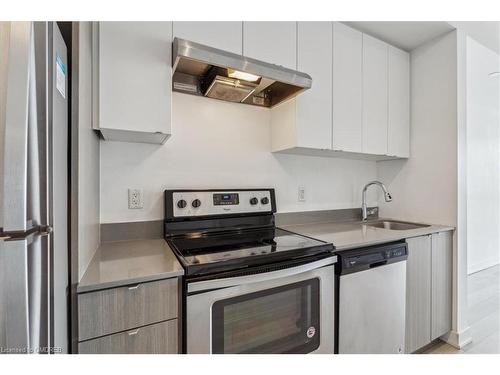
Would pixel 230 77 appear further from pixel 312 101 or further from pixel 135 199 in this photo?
pixel 135 199

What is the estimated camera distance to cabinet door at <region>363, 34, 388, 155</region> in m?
1.88

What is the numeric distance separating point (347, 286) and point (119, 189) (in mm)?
1393

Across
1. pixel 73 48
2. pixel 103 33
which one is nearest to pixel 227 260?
pixel 73 48

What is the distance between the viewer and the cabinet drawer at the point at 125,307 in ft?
2.67

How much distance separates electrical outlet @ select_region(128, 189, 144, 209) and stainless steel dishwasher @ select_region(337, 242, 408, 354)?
118 cm

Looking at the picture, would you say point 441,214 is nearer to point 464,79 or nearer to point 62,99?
point 464,79

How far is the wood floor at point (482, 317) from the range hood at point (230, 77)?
2.10 m

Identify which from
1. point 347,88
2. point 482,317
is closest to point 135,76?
point 347,88

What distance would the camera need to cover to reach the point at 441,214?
1.91 meters

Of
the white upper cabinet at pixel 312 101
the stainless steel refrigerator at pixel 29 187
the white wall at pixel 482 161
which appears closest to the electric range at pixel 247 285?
the stainless steel refrigerator at pixel 29 187

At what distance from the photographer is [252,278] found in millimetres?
1047

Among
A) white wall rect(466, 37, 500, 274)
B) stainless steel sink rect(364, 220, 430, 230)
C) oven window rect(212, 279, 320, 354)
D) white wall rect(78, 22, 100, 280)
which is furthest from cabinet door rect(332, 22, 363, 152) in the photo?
white wall rect(466, 37, 500, 274)

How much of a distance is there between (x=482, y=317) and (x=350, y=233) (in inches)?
66.0
